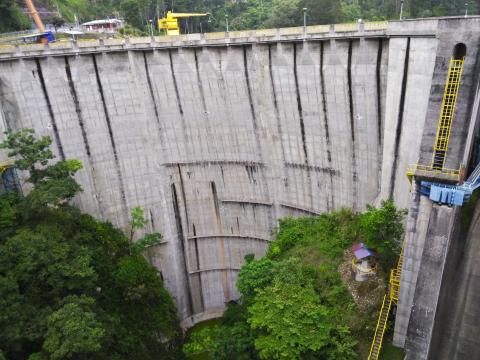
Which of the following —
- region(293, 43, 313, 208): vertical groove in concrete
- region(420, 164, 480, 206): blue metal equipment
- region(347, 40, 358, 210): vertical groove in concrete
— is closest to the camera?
region(420, 164, 480, 206): blue metal equipment

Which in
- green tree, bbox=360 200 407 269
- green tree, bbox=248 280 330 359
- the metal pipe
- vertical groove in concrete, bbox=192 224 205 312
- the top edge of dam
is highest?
the metal pipe

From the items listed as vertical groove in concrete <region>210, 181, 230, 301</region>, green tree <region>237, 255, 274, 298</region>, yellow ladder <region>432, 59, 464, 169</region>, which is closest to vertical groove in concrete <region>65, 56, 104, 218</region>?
vertical groove in concrete <region>210, 181, 230, 301</region>

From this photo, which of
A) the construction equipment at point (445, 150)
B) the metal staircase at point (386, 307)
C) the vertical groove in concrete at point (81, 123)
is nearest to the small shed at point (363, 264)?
the metal staircase at point (386, 307)

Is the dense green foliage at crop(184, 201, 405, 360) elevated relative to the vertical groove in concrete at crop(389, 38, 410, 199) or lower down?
lower down

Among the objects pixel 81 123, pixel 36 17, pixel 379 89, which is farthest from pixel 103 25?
pixel 379 89

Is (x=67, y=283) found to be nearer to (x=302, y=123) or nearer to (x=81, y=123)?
(x=81, y=123)

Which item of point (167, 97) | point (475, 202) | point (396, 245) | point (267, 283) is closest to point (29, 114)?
point (167, 97)

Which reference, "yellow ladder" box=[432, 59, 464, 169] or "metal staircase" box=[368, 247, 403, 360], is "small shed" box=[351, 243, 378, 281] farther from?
"yellow ladder" box=[432, 59, 464, 169]
